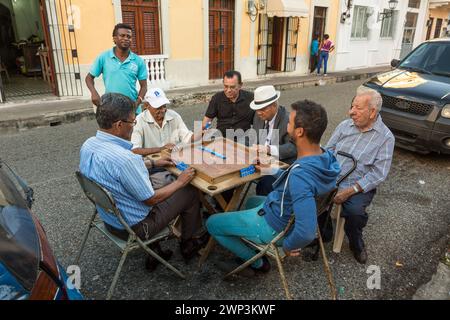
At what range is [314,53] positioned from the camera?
1473cm

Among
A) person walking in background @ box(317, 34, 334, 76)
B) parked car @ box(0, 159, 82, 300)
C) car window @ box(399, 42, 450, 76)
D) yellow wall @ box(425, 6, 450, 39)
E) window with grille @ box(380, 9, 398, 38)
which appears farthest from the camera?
yellow wall @ box(425, 6, 450, 39)

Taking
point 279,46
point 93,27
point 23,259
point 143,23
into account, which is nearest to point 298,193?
point 23,259

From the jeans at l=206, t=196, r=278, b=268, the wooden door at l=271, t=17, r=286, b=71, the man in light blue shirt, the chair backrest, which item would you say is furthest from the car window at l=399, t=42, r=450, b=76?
the wooden door at l=271, t=17, r=286, b=71

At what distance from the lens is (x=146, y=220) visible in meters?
2.44

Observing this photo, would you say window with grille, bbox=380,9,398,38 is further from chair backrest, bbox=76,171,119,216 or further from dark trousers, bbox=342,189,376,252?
chair backrest, bbox=76,171,119,216

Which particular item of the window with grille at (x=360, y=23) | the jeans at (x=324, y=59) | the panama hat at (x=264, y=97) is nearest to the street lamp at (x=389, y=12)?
the window with grille at (x=360, y=23)

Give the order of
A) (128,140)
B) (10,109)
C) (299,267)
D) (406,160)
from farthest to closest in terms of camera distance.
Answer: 1. (10,109)
2. (406,160)
3. (299,267)
4. (128,140)

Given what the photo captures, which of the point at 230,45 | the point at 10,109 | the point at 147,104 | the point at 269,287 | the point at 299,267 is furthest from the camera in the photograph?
the point at 230,45

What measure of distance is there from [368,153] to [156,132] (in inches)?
79.6

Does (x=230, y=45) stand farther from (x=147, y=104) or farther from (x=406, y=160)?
(x=147, y=104)

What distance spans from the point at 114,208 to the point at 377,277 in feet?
7.14

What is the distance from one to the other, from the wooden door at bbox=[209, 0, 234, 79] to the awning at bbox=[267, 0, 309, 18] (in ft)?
5.30

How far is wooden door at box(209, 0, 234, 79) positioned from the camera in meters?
11.2
